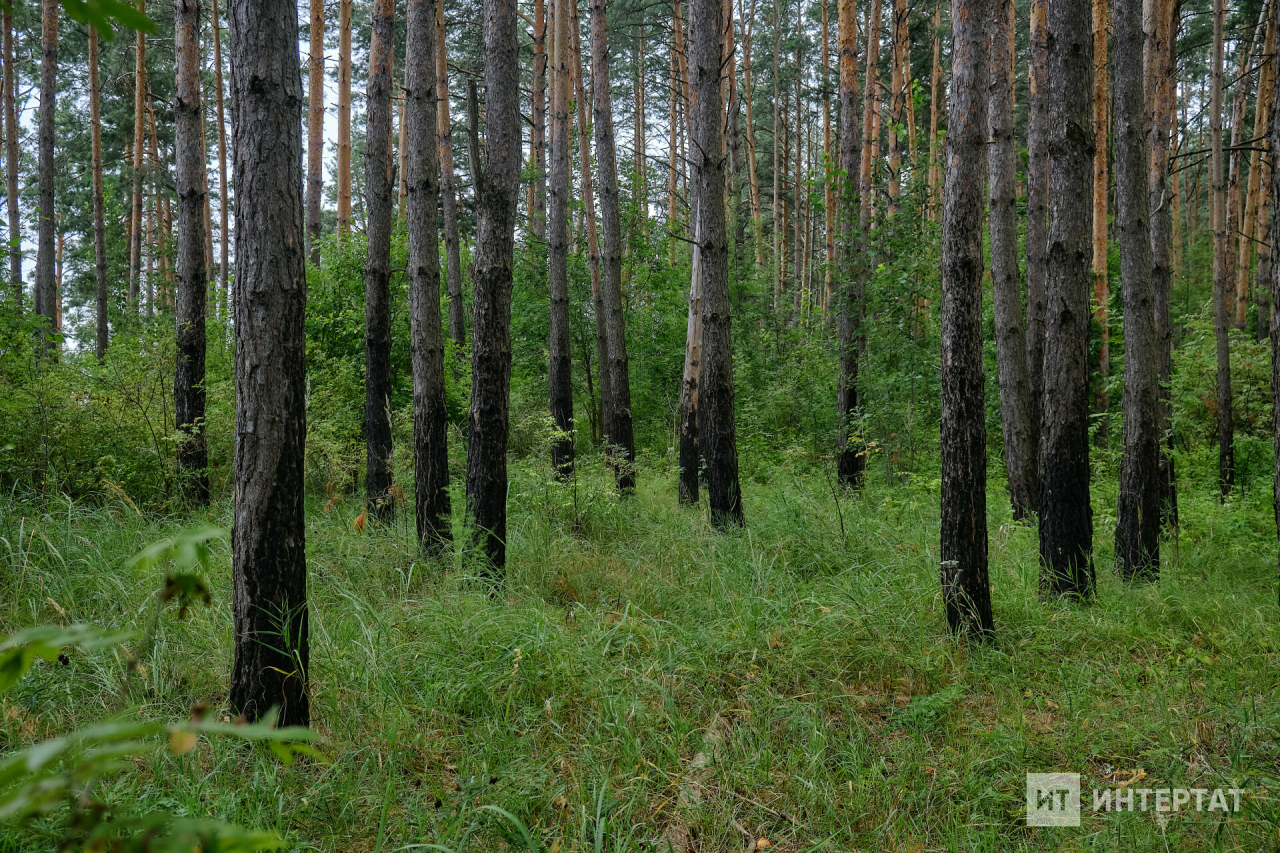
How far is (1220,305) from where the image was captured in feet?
30.7

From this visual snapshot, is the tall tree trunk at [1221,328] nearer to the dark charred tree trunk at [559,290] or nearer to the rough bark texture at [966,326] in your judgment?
the rough bark texture at [966,326]

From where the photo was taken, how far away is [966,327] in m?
4.45

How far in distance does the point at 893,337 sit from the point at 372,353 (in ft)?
24.1

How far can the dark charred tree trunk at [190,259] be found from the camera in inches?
279

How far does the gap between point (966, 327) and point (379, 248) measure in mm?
5818

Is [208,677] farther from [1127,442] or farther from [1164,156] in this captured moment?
[1164,156]

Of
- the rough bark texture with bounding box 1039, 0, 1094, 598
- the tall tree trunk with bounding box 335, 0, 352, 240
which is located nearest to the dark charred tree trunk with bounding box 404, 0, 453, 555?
the rough bark texture with bounding box 1039, 0, 1094, 598

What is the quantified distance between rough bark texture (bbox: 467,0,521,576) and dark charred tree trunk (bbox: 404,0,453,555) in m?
0.85


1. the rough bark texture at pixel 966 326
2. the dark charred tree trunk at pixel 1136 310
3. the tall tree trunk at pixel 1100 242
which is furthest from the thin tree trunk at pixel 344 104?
the tall tree trunk at pixel 1100 242

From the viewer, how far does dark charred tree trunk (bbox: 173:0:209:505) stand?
709 centimetres

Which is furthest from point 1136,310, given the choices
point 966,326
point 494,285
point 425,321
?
point 425,321

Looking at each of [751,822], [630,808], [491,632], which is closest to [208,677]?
[491,632]

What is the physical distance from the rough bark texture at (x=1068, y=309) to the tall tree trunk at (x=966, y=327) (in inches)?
44.4

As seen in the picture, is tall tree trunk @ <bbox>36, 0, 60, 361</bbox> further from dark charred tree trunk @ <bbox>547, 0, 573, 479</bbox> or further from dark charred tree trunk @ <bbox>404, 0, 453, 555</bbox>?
dark charred tree trunk @ <bbox>404, 0, 453, 555</bbox>
